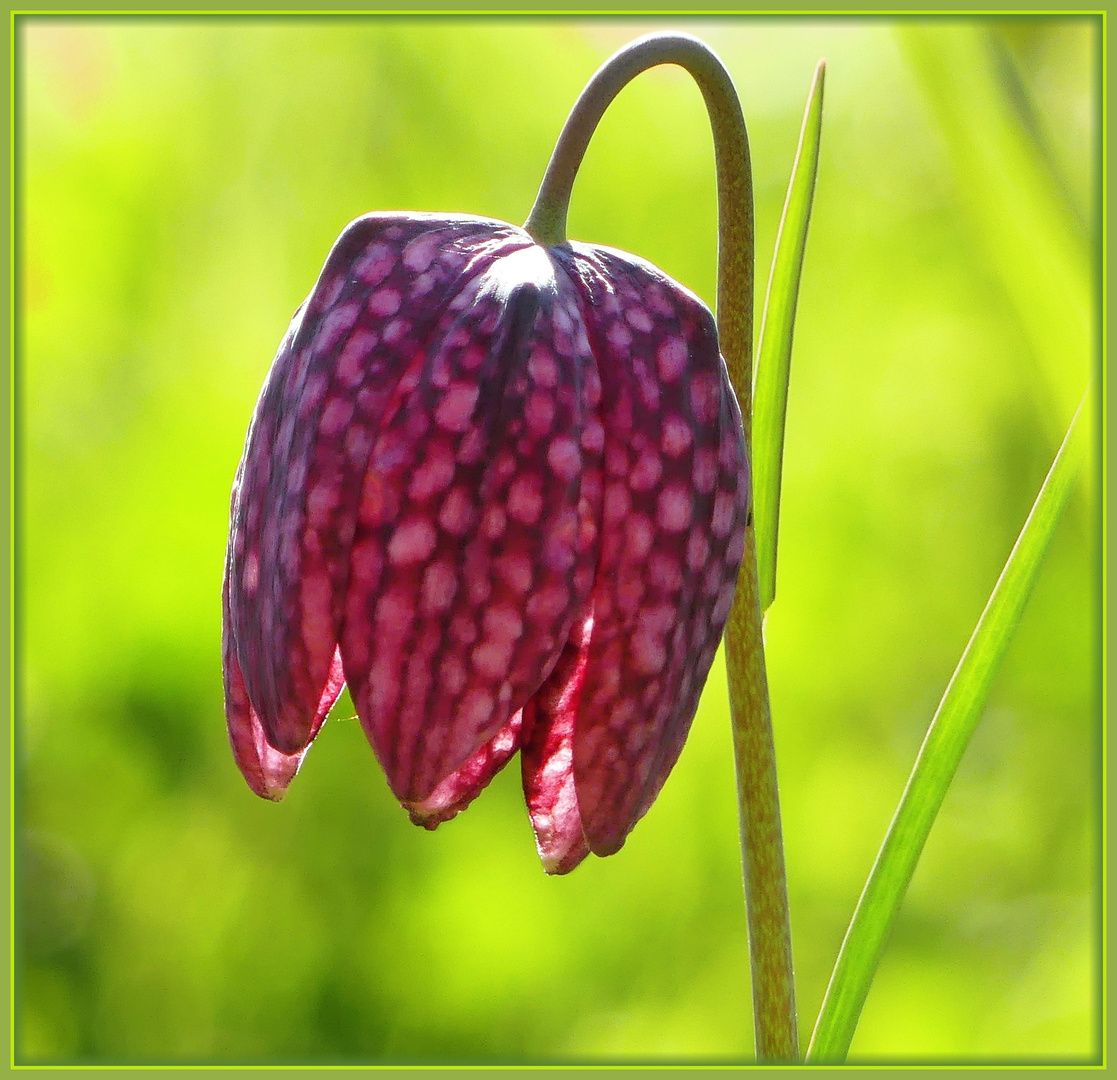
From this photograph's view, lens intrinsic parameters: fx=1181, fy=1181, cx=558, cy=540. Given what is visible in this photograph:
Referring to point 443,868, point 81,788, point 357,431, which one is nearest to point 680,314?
Result: point 357,431

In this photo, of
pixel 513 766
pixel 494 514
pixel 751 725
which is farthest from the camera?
pixel 513 766

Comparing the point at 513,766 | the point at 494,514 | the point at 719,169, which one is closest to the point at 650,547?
the point at 494,514

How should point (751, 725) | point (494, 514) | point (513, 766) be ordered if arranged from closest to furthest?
point (494, 514), point (751, 725), point (513, 766)

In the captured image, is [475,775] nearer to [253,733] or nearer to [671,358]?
[253,733]

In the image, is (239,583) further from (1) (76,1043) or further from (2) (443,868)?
(1) (76,1043)

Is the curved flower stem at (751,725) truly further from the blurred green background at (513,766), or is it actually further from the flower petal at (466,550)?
the blurred green background at (513,766)

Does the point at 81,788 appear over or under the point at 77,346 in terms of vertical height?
under

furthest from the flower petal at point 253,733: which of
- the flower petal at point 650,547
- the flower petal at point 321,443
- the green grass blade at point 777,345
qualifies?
the green grass blade at point 777,345
